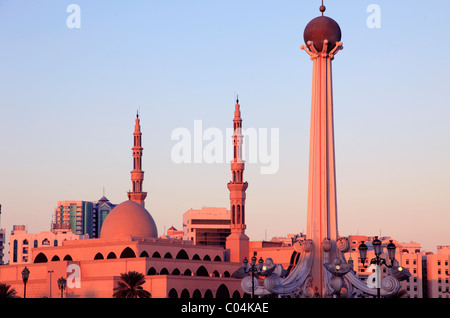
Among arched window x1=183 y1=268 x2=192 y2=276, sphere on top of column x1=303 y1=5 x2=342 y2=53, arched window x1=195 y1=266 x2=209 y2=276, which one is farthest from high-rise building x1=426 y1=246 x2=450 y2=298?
sphere on top of column x1=303 y1=5 x2=342 y2=53

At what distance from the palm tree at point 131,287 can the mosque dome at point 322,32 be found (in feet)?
71.9

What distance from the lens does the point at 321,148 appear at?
162ft

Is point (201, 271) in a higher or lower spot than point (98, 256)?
lower

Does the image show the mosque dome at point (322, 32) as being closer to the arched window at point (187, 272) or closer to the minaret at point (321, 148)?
the minaret at point (321, 148)

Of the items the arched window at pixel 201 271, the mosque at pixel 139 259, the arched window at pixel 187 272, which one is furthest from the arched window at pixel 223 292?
the arched window at pixel 187 272

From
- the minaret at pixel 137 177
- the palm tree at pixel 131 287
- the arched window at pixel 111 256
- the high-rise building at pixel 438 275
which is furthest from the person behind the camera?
the high-rise building at pixel 438 275

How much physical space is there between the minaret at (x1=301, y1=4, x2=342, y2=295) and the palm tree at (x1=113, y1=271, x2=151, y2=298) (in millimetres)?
16514

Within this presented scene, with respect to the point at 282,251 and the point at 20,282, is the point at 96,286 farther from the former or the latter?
the point at 282,251

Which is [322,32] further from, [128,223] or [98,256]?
[98,256]

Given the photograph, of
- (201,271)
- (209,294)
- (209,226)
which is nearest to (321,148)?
(209,294)

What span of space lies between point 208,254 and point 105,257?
10761 mm

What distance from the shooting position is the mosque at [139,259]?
66375mm

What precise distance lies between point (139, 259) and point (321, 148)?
2325 centimetres
